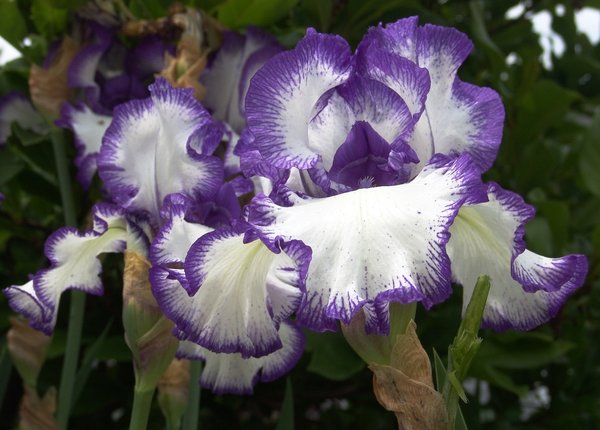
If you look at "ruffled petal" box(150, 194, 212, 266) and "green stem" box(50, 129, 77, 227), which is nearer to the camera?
"ruffled petal" box(150, 194, 212, 266)

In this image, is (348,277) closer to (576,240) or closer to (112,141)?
(112,141)

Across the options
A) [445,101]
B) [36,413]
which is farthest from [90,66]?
[445,101]

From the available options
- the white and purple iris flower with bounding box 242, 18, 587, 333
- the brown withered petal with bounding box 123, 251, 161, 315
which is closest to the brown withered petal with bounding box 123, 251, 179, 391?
the brown withered petal with bounding box 123, 251, 161, 315

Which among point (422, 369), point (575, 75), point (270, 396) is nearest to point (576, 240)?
point (575, 75)

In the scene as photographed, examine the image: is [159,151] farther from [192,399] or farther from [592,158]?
[592,158]

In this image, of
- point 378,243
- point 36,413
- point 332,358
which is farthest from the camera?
point 332,358

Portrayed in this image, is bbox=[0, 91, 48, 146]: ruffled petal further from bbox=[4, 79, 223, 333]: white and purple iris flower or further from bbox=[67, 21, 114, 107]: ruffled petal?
bbox=[4, 79, 223, 333]: white and purple iris flower
